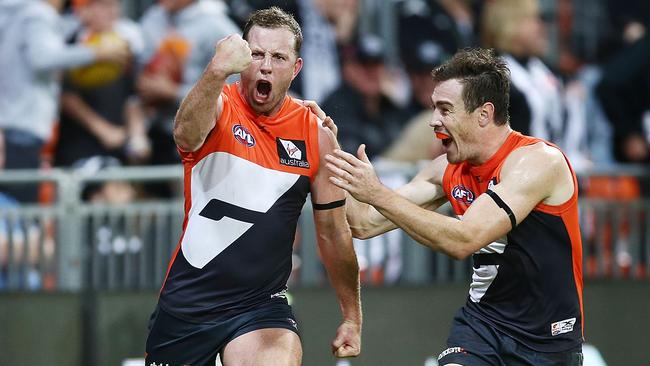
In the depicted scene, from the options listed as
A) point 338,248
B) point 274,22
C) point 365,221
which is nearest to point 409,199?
point 365,221

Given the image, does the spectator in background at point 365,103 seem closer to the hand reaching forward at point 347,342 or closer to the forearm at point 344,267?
the forearm at point 344,267

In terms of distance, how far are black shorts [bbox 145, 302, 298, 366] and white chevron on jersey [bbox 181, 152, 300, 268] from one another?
34cm

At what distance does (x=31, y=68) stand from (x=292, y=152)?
13.7 ft

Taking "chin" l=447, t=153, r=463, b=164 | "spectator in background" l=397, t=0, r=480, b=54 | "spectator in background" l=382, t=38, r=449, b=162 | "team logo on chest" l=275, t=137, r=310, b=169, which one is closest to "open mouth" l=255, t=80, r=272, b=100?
"team logo on chest" l=275, t=137, r=310, b=169

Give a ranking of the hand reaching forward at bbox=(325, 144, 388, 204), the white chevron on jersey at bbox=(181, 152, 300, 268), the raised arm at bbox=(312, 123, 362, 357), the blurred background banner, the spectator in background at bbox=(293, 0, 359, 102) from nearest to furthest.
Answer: the hand reaching forward at bbox=(325, 144, 388, 204) → the white chevron on jersey at bbox=(181, 152, 300, 268) → the raised arm at bbox=(312, 123, 362, 357) → the blurred background banner → the spectator in background at bbox=(293, 0, 359, 102)

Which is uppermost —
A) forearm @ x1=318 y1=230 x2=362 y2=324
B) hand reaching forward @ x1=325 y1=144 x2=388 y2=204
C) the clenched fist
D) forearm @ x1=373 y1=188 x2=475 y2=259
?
the clenched fist

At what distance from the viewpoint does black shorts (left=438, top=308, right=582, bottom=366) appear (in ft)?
20.9

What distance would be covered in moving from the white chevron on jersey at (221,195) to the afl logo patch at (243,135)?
0.10 meters

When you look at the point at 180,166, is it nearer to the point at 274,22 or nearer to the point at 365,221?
the point at 365,221

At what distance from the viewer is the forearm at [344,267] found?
6789 millimetres

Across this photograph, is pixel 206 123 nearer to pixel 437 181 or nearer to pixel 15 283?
pixel 437 181

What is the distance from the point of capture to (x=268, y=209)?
6.41 meters

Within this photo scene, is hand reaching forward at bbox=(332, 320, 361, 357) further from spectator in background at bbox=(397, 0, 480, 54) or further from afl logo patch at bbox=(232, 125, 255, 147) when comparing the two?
spectator in background at bbox=(397, 0, 480, 54)

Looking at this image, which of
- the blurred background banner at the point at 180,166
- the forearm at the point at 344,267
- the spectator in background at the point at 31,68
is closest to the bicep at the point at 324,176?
the forearm at the point at 344,267
